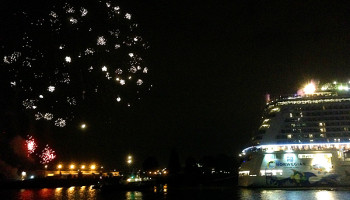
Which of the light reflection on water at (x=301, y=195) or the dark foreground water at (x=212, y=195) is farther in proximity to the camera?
the dark foreground water at (x=212, y=195)

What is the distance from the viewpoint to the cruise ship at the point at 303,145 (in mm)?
46688

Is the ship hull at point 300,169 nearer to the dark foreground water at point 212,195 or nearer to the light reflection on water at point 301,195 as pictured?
the dark foreground water at point 212,195

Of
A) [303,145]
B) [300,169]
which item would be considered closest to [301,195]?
[300,169]

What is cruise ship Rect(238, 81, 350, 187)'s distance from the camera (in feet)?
153

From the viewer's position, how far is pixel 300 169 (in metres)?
46.9

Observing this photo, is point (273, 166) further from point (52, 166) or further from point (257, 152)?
point (52, 166)

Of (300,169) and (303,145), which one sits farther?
(303,145)

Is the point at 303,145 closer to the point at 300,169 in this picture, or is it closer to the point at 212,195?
the point at 300,169

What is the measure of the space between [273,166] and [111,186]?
19692 mm

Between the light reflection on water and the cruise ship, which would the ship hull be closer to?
the cruise ship

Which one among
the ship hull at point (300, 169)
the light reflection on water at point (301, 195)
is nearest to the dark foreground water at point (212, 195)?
the light reflection on water at point (301, 195)

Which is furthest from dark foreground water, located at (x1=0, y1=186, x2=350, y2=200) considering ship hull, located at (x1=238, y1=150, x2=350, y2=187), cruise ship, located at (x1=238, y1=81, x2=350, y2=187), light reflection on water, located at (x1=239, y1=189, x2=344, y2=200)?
cruise ship, located at (x1=238, y1=81, x2=350, y2=187)

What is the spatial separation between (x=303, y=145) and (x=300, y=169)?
2.88 meters

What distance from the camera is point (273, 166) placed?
47250mm
